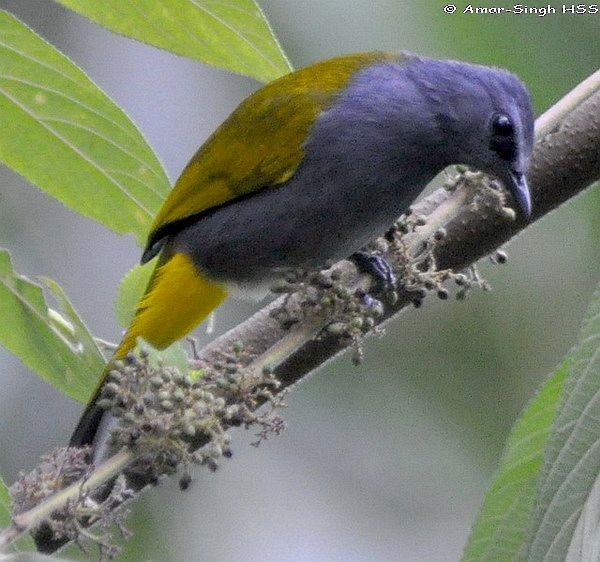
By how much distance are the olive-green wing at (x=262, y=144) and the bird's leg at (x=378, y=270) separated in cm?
69

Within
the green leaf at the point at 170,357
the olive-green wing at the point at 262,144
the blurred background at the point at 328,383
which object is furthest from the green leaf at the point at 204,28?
the blurred background at the point at 328,383

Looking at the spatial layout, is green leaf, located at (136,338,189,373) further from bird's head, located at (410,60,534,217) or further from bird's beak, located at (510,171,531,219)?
bird's head, located at (410,60,534,217)

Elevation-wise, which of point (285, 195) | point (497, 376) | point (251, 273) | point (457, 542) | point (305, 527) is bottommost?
point (457, 542)

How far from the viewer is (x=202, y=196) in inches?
136

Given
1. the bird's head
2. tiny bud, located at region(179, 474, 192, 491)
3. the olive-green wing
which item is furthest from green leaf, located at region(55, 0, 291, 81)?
the olive-green wing

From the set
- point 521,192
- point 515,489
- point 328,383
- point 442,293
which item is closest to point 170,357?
point 515,489

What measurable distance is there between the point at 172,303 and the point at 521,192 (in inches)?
39.9

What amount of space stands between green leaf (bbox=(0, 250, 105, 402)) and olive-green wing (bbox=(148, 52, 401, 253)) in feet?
4.06

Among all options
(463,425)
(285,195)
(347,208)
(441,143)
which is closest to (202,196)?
(285,195)

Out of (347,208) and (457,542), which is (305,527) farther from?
(347,208)

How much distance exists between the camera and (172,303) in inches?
123

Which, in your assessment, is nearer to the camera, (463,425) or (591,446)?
(591,446)

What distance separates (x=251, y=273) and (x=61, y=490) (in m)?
1.74

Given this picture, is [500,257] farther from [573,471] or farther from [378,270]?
[573,471]
